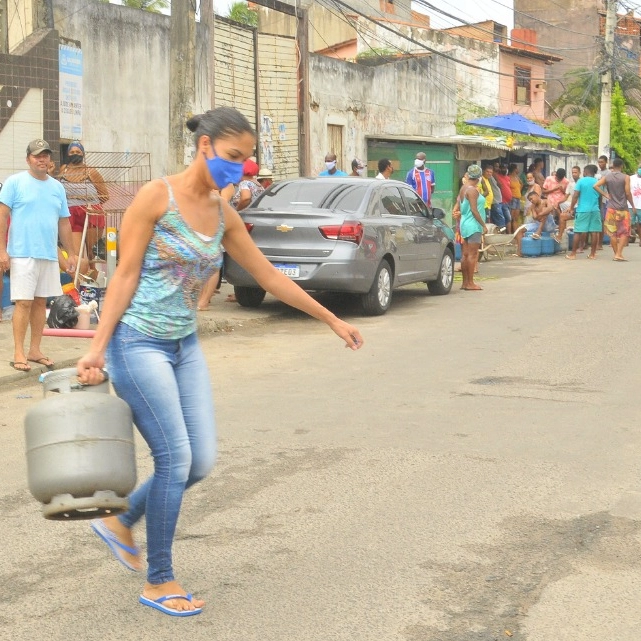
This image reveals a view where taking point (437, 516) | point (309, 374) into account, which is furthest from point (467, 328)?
point (437, 516)

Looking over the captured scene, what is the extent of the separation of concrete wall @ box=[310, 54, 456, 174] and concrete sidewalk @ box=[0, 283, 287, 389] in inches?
380

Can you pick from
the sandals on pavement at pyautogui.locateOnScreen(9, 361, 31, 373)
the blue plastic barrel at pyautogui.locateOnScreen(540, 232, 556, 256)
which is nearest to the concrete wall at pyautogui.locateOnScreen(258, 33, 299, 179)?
the blue plastic barrel at pyautogui.locateOnScreen(540, 232, 556, 256)

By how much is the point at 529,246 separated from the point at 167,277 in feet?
63.6

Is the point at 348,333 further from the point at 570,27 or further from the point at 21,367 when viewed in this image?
the point at 570,27

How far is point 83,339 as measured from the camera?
444 inches

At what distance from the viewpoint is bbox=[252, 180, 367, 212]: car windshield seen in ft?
44.4

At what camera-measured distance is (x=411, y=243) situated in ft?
47.5

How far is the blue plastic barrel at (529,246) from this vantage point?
900 inches

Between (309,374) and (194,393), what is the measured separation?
5.40 meters

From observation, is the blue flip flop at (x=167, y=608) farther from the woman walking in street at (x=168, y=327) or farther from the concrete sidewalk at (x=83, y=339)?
the concrete sidewalk at (x=83, y=339)

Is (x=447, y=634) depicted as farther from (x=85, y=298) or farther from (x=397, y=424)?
(x=85, y=298)

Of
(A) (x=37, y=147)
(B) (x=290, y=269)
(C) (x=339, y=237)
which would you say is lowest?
(B) (x=290, y=269)

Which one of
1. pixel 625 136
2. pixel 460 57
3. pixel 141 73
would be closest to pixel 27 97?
pixel 141 73

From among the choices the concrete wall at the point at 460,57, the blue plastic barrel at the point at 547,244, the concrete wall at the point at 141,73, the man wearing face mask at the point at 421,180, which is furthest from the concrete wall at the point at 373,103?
the blue plastic barrel at the point at 547,244
